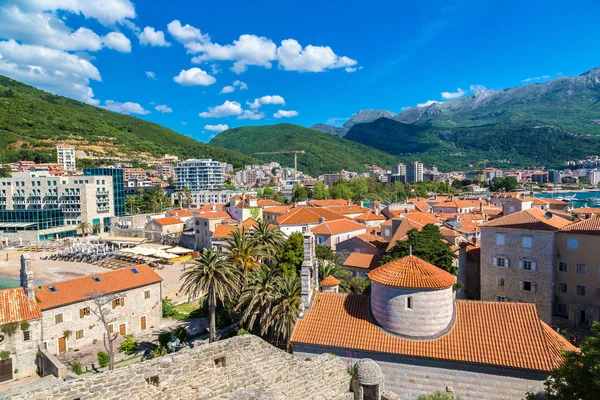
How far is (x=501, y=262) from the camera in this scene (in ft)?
113

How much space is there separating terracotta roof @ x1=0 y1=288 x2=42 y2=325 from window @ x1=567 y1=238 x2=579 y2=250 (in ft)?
138

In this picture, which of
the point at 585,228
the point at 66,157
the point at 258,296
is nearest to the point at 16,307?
the point at 258,296

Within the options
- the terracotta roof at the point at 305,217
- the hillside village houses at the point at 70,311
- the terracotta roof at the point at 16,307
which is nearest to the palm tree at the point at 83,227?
the terracotta roof at the point at 305,217

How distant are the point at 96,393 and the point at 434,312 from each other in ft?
48.1

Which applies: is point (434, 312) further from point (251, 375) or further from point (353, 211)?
point (353, 211)

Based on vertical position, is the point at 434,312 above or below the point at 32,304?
above

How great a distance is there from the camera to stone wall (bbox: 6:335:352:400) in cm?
970

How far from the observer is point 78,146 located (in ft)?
639

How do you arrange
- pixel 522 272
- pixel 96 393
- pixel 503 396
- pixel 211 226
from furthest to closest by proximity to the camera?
pixel 211 226 → pixel 522 272 → pixel 503 396 → pixel 96 393

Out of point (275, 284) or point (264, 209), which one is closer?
point (275, 284)

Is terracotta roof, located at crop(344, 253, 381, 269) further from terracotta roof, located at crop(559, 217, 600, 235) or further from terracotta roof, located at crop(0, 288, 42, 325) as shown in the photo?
terracotta roof, located at crop(0, 288, 42, 325)

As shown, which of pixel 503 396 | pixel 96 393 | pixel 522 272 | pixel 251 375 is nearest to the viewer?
pixel 96 393

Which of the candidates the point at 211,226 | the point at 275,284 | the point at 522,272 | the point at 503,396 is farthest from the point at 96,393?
the point at 211,226

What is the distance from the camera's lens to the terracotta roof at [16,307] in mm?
25594
